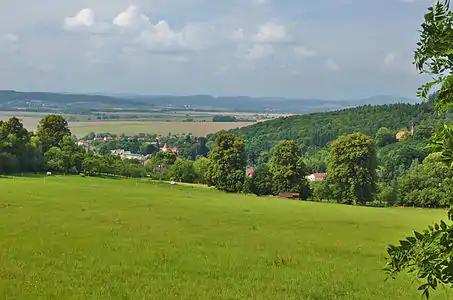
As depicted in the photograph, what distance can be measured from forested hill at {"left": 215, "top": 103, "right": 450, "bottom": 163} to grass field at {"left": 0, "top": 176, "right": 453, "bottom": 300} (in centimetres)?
8975

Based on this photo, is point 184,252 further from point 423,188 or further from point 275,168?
point 423,188

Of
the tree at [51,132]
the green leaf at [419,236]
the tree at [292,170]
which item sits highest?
the green leaf at [419,236]

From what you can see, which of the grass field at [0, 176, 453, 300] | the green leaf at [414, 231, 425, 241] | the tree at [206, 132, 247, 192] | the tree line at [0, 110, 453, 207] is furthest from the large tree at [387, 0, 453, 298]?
the tree at [206, 132, 247, 192]

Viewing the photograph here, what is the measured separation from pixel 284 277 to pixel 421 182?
126ft

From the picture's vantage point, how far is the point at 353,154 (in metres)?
47.3

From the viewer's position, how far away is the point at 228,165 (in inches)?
2053

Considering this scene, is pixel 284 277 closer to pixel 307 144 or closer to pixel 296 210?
pixel 296 210

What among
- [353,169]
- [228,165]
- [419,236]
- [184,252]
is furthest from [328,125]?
[419,236]

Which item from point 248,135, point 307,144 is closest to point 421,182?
point 307,144

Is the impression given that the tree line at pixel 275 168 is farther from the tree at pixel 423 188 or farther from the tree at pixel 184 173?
the tree at pixel 184 173

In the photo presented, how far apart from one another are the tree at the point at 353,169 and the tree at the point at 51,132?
33.7m

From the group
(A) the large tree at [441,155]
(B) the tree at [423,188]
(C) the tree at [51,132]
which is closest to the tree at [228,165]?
(B) the tree at [423,188]

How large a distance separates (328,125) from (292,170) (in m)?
84.8

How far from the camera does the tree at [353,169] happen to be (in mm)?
47719
